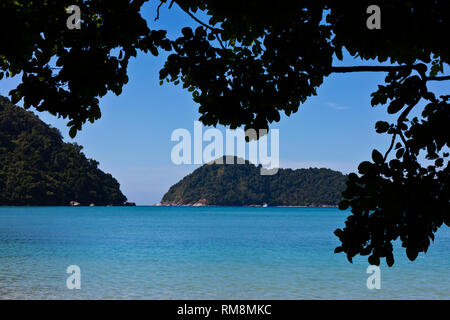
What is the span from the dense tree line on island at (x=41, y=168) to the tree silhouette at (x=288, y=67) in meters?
129

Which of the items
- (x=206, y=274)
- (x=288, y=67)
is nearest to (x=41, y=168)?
(x=206, y=274)

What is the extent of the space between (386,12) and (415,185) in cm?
144

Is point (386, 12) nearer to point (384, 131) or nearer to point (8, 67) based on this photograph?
point (384, 131)

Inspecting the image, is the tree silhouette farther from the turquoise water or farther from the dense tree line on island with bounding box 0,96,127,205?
the dense tree line on island with bounding box 0,96,127,205

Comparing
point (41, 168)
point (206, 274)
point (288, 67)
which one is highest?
point (41, 168)

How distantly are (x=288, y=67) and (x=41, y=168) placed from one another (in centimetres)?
13849

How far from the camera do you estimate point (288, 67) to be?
4211mm

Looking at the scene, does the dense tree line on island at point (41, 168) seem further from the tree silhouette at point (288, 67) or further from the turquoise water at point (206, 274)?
the tree silhouette at point (288, 67)

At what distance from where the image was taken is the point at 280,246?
3344cm

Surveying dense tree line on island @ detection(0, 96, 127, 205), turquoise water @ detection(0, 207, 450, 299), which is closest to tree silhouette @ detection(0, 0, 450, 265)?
turquoise water @ detection(0, 207, 450, 299)

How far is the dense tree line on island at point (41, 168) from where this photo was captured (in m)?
123

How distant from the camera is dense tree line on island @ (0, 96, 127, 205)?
123 m

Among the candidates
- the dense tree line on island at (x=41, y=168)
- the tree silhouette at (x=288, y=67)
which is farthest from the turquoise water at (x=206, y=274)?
the dense tree line on island at (x=41, y=168)

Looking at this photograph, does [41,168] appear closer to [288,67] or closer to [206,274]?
[206,274]
